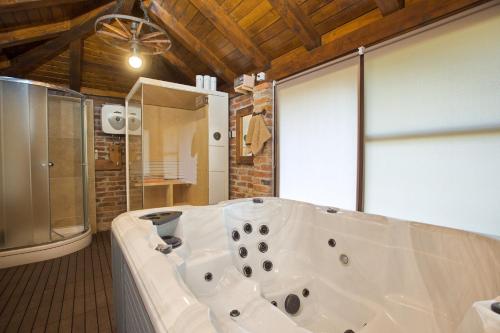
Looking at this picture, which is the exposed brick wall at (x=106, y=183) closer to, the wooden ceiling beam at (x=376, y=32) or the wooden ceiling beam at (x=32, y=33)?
the wooden ceiling beam at (x=32, y=33)

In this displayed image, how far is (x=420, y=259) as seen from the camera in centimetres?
113

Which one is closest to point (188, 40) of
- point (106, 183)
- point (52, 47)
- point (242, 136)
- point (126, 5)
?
point (126, 5)

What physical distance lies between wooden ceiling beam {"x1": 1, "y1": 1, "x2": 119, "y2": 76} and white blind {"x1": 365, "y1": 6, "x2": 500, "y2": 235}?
2677 millimetres

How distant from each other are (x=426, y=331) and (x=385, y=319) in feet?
0.53

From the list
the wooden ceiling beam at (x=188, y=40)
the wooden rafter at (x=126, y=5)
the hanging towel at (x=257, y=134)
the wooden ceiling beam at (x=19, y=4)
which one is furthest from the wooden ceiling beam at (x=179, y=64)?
the hanging towel at (x=257, y=134)

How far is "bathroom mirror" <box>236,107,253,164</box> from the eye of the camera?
9.62 feet

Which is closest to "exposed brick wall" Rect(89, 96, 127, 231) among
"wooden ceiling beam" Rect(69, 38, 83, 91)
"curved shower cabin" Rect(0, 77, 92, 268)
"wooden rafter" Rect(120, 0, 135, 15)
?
"wooden ceiling beam" Rect(69, 38, 83, 91)

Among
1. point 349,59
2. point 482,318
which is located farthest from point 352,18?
point 482,318

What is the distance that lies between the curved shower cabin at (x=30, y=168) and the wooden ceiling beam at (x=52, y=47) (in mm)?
470

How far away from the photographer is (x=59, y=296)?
1.86 m

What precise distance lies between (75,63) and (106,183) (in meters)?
1.70

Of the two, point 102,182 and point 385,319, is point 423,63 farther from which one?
point 102,182

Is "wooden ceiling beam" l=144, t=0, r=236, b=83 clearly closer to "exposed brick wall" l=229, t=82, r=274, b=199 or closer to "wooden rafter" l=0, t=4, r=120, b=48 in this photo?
"exposed brick wall" l=229, t=82, r=274, b=199

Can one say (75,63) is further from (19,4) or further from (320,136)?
(320,136)
